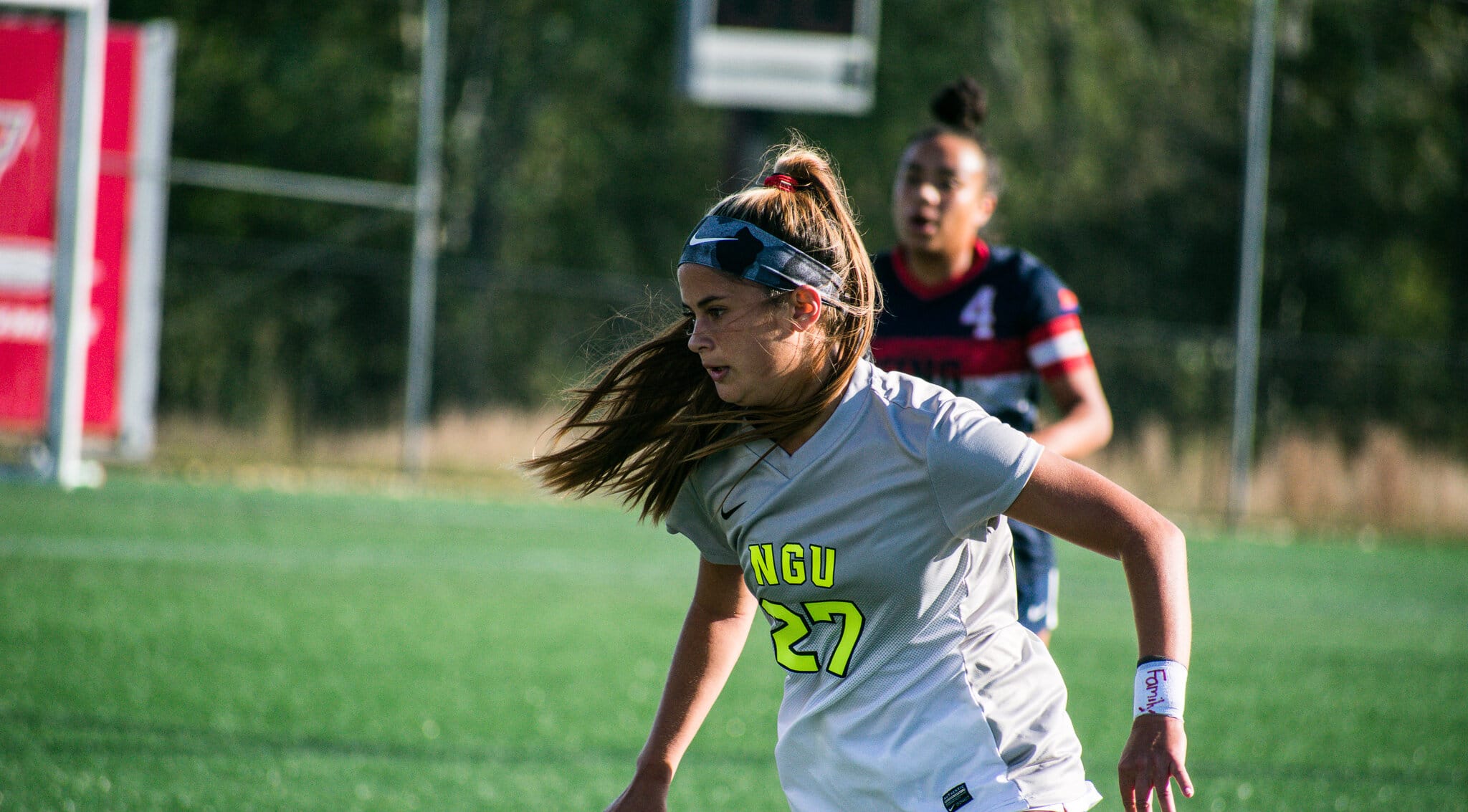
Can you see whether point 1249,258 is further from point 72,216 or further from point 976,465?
point 976,465

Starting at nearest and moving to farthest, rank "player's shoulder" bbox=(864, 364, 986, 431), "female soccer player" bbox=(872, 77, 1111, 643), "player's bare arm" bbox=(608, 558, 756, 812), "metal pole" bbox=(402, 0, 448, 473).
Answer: "player's shoulder" bbox=(864, 364, 986, 431) → "player's bare arm" bbox=(608, 558, 756, 812) → "female soccer player" bbox=(872, 77, 1111, 643) → "metal pole" bbox=(402, 0, 448, 473)

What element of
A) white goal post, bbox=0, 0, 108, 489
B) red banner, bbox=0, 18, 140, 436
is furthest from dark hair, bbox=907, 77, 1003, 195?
red banner, bbox=0, 18, 140, 436

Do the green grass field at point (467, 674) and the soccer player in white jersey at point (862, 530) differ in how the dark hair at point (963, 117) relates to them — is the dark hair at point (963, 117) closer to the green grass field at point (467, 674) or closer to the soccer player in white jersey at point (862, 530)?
the soccer player in white jersey at point (862, 530)

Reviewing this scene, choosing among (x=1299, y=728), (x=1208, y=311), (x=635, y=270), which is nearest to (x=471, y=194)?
(x=635, y=270)

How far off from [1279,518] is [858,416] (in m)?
16.8

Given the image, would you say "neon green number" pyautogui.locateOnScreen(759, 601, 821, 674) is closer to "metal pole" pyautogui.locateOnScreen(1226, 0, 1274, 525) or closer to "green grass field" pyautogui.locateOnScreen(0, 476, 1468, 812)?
"green grass field" pyautogui.locateOnScreen(0, 476, 1468, 812)

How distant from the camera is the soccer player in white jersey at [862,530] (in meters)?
2.40

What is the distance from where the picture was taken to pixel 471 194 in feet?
89.9

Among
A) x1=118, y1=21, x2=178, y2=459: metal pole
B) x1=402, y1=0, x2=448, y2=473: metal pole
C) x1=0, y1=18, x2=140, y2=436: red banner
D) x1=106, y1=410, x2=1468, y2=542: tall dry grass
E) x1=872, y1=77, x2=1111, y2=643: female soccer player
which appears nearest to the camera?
x1=872, y1=77, x2=1111, y2=643: female soccer player

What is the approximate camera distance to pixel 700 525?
283 cm

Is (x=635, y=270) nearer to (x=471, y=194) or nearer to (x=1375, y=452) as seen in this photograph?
(x=471, y=194)

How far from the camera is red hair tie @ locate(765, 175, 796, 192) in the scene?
268 cm

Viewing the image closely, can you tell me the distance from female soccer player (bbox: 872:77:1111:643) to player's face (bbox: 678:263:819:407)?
5.83 ft

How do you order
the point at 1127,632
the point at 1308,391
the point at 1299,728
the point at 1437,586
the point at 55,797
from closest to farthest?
the point at 55,797 → the point at 1299,728 → the point at 1127,632 → the point at 1437,586 → the point at 1308,391
